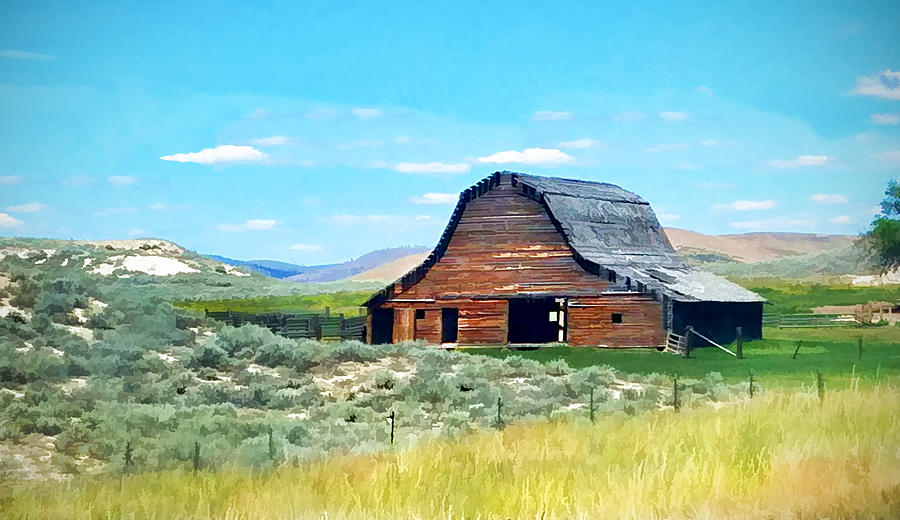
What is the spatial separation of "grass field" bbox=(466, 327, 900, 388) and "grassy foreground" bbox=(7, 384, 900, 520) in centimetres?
347

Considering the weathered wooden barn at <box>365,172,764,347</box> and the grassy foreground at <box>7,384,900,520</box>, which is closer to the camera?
the grassy foreground at <box>7,384,900,520</box>

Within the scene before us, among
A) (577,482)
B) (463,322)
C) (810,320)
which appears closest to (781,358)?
(810,320)

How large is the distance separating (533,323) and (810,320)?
8.35 meters

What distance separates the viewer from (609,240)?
95.1 feet

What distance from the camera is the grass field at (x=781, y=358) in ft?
49.0

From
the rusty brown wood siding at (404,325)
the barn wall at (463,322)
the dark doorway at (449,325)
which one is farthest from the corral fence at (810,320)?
the rusty brown wood siding at (404,325)

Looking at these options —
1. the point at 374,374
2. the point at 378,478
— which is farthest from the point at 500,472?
the point at 374,374

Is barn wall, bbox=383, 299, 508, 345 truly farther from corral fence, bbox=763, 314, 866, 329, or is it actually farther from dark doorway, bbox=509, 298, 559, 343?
corral fence, bbox=763, 314, 866, 329

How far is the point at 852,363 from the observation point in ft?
51.8

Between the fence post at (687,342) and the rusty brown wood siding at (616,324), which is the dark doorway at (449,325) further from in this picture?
the fence post at (687,342)

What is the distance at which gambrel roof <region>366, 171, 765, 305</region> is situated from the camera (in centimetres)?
2672

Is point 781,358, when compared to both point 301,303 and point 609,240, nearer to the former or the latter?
point 609,240

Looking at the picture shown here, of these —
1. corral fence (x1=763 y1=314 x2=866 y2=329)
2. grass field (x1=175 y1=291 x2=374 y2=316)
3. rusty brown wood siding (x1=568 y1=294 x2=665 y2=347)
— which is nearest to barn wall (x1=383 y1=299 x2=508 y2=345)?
rusty brown wood siding (x1=568 y1=294 x2=665 y2=347)

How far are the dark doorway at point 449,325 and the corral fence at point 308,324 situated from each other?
6.80 ft
